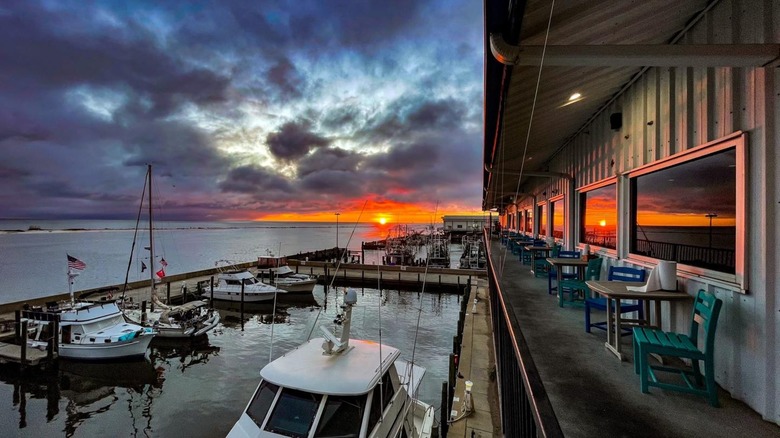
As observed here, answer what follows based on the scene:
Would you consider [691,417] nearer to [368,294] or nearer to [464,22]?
[464,22]

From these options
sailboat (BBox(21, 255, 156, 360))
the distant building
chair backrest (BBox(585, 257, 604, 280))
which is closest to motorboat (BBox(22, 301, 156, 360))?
sailboat (BBox(21, 255, 156, 360))

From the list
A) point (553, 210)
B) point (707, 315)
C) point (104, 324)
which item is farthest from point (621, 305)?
point (104, 324)

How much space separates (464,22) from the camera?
3223 millimetres

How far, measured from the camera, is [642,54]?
2025mm

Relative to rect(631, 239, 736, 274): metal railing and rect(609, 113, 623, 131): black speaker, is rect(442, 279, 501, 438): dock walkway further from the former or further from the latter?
rect(609, 113, 623, 131): black speaker

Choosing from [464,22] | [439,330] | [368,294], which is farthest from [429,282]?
[464,22]

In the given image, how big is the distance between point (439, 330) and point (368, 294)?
847cm

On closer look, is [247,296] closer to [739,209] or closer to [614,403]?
[614,403]

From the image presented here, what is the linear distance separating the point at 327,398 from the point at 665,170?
15.6ft

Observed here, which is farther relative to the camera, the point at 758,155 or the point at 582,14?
the point at 582,14

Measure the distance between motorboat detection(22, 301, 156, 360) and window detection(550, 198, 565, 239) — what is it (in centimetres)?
1402

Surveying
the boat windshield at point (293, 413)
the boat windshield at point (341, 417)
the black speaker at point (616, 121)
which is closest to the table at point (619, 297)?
the black speaker at point (616, 121)

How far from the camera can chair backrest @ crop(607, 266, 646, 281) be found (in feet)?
12.4

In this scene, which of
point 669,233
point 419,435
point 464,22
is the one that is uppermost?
point 464,22
